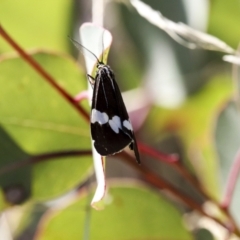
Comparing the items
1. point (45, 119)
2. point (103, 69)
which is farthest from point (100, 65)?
point (45, 119)

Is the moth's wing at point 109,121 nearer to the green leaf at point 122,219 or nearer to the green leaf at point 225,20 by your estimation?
the green leaf at point 122,219

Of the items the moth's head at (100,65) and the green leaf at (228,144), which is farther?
the green leaf at (228,144)

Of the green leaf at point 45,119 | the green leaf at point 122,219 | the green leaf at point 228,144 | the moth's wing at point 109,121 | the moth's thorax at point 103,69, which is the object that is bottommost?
the green leaf at point 122,219

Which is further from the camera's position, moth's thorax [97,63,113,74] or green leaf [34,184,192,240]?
green leaf [34,184,192,240]

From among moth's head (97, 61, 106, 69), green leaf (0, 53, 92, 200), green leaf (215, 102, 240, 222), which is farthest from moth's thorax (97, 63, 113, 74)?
green leaf (215, 102, 240, 222)

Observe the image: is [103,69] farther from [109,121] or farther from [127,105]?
[127,105]

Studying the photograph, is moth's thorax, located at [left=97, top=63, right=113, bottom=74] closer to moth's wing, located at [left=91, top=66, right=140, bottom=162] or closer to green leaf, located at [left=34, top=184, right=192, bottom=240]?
moth's wing, located at [left=91, top=66, right=140, bottom=162]

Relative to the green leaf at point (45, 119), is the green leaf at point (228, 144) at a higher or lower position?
lower

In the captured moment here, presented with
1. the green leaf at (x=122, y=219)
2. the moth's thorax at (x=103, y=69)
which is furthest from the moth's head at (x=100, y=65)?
the green leaf at (x=122, y=219)
